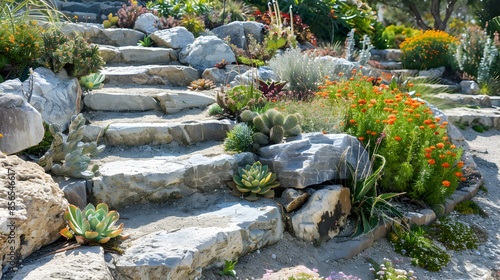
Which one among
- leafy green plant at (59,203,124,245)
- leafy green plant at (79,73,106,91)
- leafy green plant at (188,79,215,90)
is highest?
leafy green plant at (79,73,106,91)

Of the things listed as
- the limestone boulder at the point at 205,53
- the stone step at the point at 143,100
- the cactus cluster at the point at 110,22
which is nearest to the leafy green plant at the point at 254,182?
the stone step at the point at 143,100

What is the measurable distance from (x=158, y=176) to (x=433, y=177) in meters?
2.96

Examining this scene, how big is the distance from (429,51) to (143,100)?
900cm

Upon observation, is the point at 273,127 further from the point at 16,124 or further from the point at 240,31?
the point at 240,31

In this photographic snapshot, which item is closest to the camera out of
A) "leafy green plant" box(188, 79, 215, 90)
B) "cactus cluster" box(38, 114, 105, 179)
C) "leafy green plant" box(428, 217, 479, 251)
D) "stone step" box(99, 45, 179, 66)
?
"cactus cluster" box(38, 114, 105, 179)

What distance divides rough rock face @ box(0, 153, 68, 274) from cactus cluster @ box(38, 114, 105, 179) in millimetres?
462

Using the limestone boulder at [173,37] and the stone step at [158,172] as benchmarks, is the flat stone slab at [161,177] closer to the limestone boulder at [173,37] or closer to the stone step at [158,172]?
the stone step at [158,172]

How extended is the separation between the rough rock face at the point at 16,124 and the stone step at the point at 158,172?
0.69 metres

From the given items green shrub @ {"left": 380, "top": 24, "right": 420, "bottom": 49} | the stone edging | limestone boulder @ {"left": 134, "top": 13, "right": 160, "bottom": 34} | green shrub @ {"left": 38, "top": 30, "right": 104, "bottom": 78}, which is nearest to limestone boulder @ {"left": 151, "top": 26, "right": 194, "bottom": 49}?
limestone boulder @ {"left": 134, "top": 13, "right": 160, "bottom": 34}

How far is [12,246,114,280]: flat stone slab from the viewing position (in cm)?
358

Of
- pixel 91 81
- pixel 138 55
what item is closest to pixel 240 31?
pixel 138 55

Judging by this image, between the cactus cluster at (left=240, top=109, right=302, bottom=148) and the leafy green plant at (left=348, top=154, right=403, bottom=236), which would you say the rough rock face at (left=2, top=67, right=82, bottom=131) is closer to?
→ the cactus cluster at (left=240, top=109, right=302, bottom=148)

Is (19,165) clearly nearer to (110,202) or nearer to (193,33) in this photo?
(110,202)

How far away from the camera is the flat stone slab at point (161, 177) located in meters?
4.99
